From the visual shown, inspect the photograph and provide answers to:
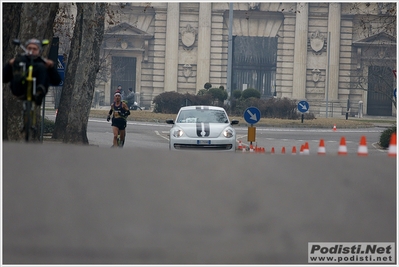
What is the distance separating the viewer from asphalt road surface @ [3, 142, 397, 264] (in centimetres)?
942

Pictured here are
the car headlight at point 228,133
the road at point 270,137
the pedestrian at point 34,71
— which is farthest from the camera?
the road at point 270,137

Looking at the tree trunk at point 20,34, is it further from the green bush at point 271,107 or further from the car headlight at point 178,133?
the green bush at point 271,107

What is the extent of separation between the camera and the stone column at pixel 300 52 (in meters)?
60.2

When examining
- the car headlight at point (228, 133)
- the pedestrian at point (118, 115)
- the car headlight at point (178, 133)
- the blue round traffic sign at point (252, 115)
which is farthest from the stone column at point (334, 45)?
the car headlight at point (178, 133)

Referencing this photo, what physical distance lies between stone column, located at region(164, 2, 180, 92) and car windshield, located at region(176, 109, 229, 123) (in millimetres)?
36689

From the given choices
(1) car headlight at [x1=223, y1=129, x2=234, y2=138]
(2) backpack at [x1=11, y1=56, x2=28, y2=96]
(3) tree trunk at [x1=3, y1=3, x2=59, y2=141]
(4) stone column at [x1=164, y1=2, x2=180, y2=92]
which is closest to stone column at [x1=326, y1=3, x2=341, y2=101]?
(4) stone column at [x1=164, y1=2, x2=180, y2=92]

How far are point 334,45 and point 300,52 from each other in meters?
2.23

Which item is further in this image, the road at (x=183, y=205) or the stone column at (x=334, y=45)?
the stone column at (x=334, y=45)

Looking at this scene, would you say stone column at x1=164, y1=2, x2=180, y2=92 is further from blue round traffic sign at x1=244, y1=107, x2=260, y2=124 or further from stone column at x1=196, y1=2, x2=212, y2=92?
blue round traffic sign at x1=244, y1=107, x2=260, y2=124

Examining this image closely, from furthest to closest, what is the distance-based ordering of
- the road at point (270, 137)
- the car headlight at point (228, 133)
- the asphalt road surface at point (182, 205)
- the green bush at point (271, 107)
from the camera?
the green bush at point (271, 107), the road at point (270, 137), the car headlight at point (228, 133), the asphalt road surface at point (182, 205)

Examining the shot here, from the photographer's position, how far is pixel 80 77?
26609 millimetres

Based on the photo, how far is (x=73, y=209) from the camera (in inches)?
380

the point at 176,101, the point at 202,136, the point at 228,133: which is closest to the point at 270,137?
the point at 228,133

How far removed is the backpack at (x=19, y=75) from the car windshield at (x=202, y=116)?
40.3 feet
